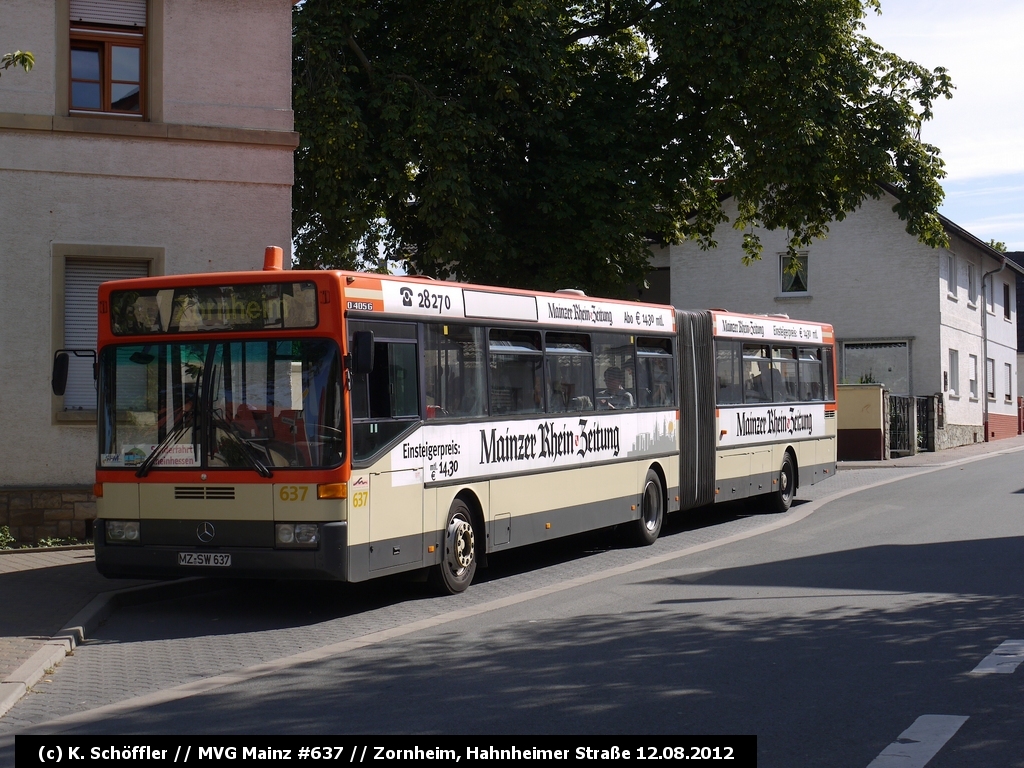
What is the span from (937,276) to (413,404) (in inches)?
1276

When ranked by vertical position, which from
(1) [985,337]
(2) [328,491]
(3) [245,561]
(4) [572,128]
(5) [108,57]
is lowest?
(3) [245,561]

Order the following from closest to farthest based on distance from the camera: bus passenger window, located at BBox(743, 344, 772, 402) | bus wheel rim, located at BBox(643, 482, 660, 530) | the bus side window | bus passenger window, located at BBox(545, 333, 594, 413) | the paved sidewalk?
Result: the bus side window → bus passenger window, located at BBox(545, 333, 594, 413) → bus wheel rim, located at BBox(643, 482, 660, 530) → bus passenger window, located at BBox(743, 344, 772, 402) → the paved sidewalk

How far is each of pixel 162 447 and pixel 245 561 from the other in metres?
1.20

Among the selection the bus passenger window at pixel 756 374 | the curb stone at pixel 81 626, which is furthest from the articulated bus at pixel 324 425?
the bus passenger window at pixel 756 374

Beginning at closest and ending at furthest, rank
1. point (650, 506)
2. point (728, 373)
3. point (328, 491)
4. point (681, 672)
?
point (681, 672) < point (328, 491) < point (650, 506) < point (728, 373)

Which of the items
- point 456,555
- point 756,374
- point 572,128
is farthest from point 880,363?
point 456,555

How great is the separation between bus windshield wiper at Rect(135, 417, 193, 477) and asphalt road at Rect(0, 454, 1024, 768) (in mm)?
1251

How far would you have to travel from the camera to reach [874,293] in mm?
40719

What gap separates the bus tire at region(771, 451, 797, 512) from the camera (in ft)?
65.0

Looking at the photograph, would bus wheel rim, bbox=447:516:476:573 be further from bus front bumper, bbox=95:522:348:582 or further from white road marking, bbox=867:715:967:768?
white road marking, bbox=867:715:967:768

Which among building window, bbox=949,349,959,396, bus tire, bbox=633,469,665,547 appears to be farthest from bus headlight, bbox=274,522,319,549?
building window, bbox=949,349,959,396

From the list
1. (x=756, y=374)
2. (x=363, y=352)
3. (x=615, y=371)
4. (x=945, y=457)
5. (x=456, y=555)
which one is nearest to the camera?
(x=363, y=352)

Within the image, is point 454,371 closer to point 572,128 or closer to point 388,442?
point 388,442

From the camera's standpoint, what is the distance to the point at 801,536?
15.9 metres
